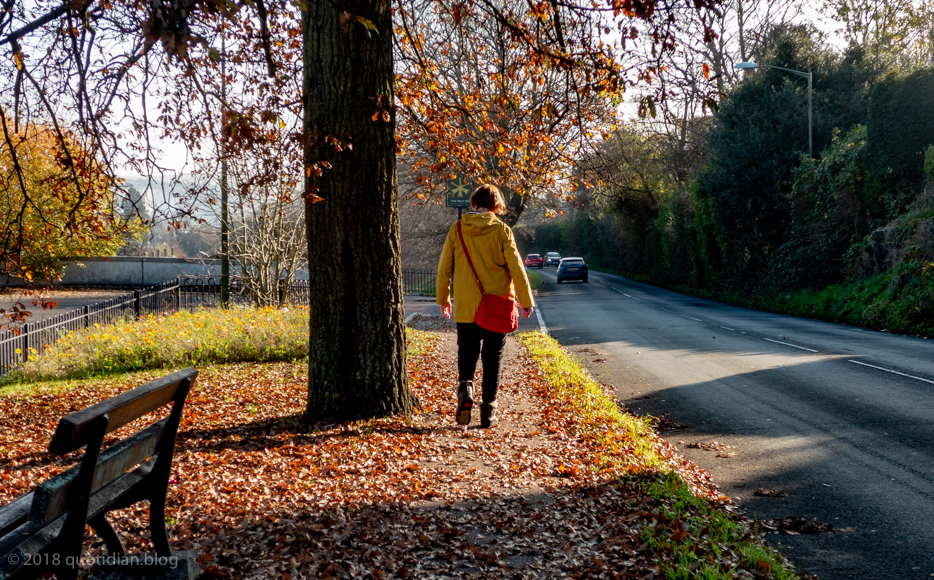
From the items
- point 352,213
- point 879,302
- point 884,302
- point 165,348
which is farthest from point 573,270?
point 352,213

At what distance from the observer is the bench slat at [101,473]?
2.26 meters

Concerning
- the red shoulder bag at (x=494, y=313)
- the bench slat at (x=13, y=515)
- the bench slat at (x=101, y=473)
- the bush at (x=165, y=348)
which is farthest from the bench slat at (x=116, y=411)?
the bush at (x=165, y=348)

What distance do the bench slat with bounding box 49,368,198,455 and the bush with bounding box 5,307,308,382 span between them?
304 inches

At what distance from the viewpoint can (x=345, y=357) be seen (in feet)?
19.6

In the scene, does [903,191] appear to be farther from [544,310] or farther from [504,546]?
[504,546]

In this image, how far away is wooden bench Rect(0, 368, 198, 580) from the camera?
2250 mm

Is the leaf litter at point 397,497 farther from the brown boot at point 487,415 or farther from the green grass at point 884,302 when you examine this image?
the green grass at point 884,302

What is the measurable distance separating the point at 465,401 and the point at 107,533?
138 inches

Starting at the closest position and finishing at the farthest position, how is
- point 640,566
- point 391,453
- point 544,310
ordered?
point 640,566 → point 391,453 → point 544,310

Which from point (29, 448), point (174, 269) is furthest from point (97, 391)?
point (174, 269)

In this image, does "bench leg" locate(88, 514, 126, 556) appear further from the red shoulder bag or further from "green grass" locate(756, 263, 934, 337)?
"green grass" locate(756, 263, 934, 337)

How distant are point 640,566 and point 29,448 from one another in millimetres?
4946

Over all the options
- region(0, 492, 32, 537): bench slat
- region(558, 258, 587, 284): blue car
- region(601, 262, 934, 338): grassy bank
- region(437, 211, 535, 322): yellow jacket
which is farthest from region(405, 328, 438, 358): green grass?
region(558, 258, 587, 284): blue car

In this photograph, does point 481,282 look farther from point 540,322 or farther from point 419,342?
point 540,322
